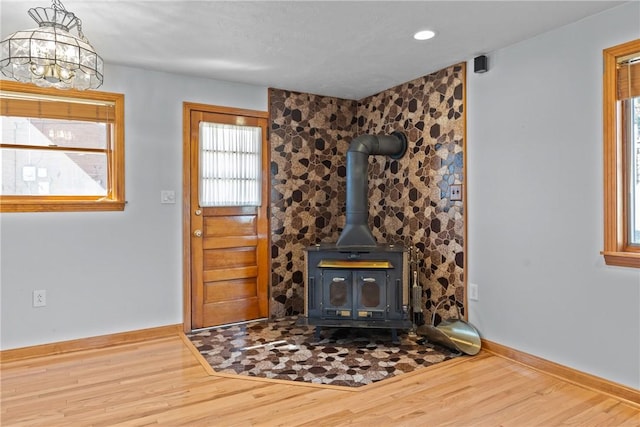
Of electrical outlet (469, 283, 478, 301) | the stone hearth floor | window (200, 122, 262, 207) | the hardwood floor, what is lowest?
the hardwood floor

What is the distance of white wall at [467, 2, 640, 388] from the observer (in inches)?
93.7

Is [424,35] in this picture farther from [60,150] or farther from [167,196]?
[60,150]

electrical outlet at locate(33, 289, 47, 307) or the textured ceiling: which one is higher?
the textured ceiling

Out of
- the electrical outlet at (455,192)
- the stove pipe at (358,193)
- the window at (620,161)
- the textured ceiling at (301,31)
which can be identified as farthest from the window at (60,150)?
the window at (620,161)

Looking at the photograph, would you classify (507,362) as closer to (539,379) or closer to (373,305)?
(539,379)

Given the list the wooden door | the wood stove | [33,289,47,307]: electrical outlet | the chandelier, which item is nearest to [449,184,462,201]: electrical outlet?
the wood stove

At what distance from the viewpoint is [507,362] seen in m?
2.86

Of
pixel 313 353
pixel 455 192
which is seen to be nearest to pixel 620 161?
pixel 455 192

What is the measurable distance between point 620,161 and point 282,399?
235cm

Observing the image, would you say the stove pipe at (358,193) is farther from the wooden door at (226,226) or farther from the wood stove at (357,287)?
the wooden door at (226,226)

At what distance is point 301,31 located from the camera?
2.64 m

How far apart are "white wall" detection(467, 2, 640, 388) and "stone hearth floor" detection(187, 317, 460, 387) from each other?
648mm

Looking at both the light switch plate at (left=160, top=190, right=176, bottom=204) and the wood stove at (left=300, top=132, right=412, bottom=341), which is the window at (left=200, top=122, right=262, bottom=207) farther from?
the wood stove at (left=300, top=132, right=412, bottom=341)

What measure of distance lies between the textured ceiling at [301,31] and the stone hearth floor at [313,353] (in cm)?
221
